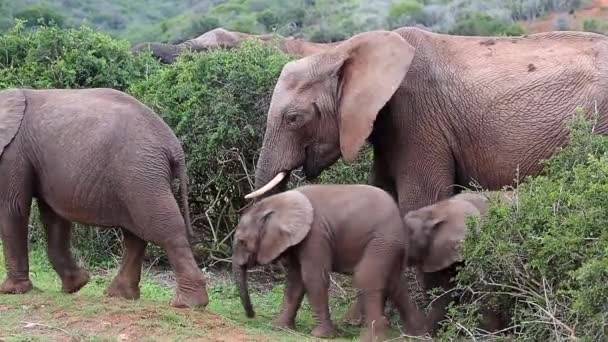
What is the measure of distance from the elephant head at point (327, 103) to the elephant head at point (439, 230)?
2.48ft

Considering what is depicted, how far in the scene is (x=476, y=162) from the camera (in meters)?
7.57

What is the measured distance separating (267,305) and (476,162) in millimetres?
1924

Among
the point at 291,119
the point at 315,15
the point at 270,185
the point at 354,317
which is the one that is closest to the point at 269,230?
the point at 270,185

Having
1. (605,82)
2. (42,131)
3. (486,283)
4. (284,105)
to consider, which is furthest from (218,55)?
(486,283)

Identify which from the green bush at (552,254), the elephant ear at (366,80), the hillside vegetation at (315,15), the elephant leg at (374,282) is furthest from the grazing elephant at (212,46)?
the hillside vegetation at (315,15)

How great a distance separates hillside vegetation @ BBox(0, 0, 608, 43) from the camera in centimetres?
3653

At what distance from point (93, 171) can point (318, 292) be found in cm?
158

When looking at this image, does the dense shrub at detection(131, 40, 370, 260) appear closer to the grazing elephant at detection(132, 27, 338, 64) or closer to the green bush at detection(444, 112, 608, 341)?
the green bush at detection(444, 112, 608, 341)

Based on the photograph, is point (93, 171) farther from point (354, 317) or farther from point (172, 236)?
point (354, 317)

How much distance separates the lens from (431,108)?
7.53m

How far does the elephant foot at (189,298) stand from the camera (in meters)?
6.95

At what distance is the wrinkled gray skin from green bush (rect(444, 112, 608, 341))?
0.66 meters

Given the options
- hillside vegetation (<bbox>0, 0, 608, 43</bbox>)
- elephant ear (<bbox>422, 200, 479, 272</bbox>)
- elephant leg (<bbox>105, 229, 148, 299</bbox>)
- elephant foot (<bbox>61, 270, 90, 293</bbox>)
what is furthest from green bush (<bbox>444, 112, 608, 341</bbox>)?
hillside vegetation (<bbox>0, 0, 608, 43</bbox>)

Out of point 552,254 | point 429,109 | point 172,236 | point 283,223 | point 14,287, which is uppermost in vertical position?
point 429,109
